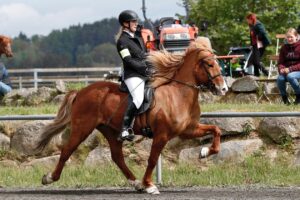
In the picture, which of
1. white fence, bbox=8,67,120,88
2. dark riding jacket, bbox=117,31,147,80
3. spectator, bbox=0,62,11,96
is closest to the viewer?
dark riding jacket, bbox=117,31,147,80

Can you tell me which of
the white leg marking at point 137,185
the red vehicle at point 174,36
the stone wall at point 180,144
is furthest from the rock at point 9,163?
the red vehicle at point 174,36

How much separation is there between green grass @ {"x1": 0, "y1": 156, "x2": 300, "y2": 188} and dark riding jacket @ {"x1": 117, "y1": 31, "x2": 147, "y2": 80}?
6.19 ft

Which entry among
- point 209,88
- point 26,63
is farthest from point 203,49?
point 26,63

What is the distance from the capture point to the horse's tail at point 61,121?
13.5 m

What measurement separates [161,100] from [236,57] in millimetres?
13957

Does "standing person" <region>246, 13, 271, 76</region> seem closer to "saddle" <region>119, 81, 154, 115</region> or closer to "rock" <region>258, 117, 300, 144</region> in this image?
"rock" <region>258, 117, 300, 144</region>

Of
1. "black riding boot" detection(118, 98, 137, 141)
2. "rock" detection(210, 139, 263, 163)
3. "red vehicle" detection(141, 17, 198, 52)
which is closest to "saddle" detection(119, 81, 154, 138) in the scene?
"black riding boot" detection(118, 98, 137, 141)

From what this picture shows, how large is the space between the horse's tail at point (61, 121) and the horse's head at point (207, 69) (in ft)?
6.30

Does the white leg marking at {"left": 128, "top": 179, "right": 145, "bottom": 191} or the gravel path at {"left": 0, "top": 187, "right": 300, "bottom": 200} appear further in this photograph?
the white leg marking at {"left": 128, "top": 179, "right": 145, "bottom": 191}

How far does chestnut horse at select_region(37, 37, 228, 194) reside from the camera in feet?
41.0

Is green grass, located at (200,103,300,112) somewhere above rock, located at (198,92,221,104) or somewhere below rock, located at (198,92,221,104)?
above

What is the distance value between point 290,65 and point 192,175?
415 centimetres

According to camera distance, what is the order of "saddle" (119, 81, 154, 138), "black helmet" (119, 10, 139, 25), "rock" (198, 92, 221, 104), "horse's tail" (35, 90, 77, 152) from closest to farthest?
"saddle" (119, 81, 154, 138) → "black helmet" (119, 10, 139, 25) → "horse's tail" (35, 90, 77, 152) → "rock" (198, 92, 221, 104)

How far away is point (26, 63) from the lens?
165125 mm
